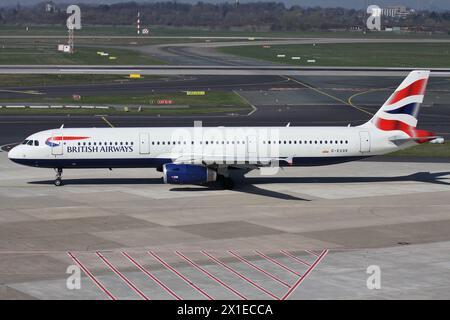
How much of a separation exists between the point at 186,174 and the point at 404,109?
55.8ft

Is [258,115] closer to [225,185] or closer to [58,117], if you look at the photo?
[58,117]

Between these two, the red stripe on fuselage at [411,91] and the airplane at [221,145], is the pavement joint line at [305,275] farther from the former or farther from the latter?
the red stripe on fuselage at [411,91]

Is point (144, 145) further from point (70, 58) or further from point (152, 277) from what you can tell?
point (70, 58)

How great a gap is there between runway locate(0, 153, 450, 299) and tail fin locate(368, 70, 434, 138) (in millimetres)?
4279

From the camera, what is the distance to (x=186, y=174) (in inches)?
2409

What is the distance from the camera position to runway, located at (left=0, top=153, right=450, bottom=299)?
39531 mm

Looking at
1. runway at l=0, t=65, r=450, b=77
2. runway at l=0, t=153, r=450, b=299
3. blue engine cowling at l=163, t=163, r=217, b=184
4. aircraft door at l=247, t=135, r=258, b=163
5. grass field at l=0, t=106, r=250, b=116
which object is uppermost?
aircraft door at l=247, t=135, r=258, b=163

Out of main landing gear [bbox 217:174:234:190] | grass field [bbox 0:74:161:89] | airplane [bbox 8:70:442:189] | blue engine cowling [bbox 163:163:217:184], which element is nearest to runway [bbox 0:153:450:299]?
main landing gear [bbox 217:174:234:190]

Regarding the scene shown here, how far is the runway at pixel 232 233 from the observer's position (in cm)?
3953

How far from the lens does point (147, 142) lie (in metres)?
63.9

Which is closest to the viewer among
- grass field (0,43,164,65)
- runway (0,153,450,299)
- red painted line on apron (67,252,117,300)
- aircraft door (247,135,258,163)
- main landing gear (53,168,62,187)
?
red painted line on apron (67,252,117,300)

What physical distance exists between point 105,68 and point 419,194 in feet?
341

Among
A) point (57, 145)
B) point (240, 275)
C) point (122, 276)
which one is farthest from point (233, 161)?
point (122, 276)

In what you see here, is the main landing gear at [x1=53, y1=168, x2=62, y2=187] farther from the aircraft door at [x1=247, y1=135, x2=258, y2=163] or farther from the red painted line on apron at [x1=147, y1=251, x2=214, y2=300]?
the red painted line on apron at [x1=147, y1=251, x2=214, y2=300]
